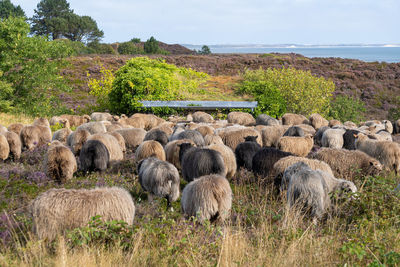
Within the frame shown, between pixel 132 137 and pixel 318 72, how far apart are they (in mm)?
36921

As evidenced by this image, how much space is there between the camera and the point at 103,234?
16.2 feet

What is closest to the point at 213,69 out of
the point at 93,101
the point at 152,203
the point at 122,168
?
the point at 93,101

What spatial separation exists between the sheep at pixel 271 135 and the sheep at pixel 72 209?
30.8 feet

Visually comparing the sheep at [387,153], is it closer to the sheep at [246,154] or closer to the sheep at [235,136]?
the sheep at [235,136]

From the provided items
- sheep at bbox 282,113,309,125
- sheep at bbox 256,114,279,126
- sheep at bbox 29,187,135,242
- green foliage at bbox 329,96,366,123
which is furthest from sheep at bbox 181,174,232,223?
green foliage at bbox 329,96,366,123

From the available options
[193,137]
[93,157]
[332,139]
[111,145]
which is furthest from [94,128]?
[332,139]

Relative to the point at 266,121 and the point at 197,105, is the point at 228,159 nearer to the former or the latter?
the point at 266,121

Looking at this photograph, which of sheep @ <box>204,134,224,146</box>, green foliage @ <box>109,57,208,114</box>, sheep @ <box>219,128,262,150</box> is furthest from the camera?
green foliage @ <box>109,57,208,114</box>

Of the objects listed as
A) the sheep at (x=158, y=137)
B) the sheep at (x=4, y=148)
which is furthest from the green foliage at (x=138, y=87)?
the sheep at (x=4, y=148)

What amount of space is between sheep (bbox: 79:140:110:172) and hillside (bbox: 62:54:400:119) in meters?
21.9

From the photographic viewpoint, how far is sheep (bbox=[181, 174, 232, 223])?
20.1 ft

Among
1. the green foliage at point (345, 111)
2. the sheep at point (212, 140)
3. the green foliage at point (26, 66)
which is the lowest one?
the green foliage at point (345, 111)

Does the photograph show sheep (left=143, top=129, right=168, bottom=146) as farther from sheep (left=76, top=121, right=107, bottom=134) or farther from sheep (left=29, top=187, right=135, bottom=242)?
sheep (left=29, top=187, right=135, bottom=242)

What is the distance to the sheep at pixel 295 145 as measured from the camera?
11.6 meters
